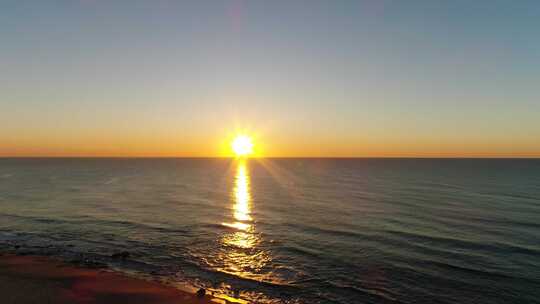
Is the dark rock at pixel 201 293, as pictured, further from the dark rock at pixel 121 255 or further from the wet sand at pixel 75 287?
the dark rock at pixel 121 255

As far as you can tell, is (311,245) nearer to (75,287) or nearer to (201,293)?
(201,293)

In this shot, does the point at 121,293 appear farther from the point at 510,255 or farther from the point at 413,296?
the point at 510,255

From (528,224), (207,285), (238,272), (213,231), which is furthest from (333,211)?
(207,285)

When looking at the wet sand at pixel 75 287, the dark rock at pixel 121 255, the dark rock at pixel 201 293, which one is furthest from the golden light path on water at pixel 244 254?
the dark rock at pixel 121 255

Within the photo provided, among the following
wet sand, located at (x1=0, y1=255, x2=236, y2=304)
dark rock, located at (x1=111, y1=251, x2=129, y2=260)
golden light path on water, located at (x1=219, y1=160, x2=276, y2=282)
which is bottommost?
golden light path on water, located at (x1=219, y1=160, x2=276, y2=282)

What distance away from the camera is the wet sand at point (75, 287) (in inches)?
763

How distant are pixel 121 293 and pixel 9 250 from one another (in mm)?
16804

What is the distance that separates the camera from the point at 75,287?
21.0 meters

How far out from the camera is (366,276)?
24422mm

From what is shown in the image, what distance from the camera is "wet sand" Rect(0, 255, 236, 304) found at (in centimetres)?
1939

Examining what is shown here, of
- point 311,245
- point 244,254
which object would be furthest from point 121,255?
point 311,245

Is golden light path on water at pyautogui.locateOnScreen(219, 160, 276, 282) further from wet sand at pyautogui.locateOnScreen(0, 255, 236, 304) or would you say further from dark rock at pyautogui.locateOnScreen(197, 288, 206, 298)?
wet sand at pyautogui.locateOnScreen(0, 255, 236, 304)

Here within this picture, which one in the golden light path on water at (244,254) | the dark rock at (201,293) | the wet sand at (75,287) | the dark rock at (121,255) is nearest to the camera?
the wet sand at (75,287)

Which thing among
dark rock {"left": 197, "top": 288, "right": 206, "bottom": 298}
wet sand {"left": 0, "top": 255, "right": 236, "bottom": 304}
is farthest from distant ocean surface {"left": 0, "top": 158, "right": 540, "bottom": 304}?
wet sand {"left": 0, "top": 255, "right": 236, "bottom": 304}
